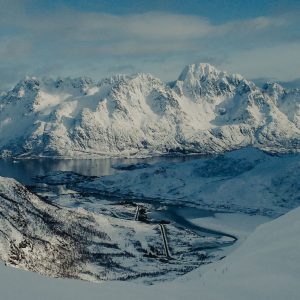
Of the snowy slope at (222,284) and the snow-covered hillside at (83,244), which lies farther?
the snow-covered hillside at (83,244)

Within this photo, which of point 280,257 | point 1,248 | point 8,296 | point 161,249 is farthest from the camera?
point 161,249

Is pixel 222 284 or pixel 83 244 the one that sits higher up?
pixel 222 284

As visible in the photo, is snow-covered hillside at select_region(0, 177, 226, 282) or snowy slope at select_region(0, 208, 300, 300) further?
snow-covered hillside at select_region(0, 177, 226, 282)

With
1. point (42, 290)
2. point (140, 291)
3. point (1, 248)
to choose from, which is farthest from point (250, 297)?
point (1, 248)

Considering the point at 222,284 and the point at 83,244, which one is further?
the point at 83,244

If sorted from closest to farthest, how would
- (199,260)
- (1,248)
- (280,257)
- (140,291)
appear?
(140,291) → (280,257) → (1,248) → (199,260)

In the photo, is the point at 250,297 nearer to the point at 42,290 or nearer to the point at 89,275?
the point at 42,290

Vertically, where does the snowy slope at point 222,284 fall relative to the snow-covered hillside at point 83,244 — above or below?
above

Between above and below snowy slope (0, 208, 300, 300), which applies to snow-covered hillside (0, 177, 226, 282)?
below
